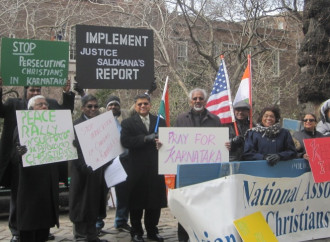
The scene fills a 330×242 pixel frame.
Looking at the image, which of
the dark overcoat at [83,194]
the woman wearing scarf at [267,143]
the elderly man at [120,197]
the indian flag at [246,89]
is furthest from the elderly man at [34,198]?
the indian flag at [246,89]

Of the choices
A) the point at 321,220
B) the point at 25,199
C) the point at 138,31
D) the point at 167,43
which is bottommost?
the point at 321,220

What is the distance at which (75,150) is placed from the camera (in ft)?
17.4

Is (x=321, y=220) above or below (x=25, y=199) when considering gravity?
below

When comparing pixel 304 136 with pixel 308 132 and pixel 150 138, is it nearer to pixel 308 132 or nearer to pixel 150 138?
pixel 308 132

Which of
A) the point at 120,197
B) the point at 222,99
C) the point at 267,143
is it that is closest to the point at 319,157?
the point at 267,143

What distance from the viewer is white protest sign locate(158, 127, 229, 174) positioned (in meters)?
5.37

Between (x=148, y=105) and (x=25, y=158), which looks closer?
(x=25, y=158)

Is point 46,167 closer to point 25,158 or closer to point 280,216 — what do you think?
point 25,158

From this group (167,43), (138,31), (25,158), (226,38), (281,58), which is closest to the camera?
(25,158)

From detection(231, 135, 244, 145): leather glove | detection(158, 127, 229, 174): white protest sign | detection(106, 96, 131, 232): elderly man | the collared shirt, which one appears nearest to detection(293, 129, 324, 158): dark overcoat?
detection(231, 135, 244, 145): leather glove

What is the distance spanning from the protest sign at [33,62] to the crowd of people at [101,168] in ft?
0.62

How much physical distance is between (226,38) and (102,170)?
1757 centimetres

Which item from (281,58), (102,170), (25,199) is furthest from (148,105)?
(281,58)

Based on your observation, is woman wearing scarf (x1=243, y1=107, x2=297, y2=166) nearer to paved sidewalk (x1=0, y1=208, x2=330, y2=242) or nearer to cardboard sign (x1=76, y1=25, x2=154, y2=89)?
paved sidewalk (x1=0, y1=208, x2=330, y2=242)
